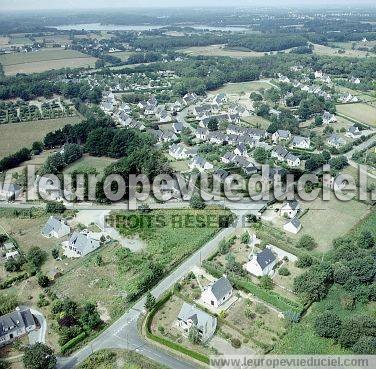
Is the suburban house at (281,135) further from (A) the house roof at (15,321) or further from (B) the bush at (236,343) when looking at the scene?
(A) the house roof at (15,321)

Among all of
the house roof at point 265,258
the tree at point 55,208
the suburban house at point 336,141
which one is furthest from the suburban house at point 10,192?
the suburban house at point 336,141

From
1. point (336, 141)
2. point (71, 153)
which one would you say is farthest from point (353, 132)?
point (71, 153)

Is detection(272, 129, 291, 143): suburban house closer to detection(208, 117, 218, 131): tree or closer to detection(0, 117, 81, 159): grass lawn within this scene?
detection(208, 117, 218, 131): tree

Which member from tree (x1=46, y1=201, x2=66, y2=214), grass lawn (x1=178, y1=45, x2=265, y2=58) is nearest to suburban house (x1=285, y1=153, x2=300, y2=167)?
tree (x1=46, y1=201, x2=66, y2=214)

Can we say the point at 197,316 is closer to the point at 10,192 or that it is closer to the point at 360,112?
the point at 10,192

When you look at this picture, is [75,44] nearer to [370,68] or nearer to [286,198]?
[370,68]

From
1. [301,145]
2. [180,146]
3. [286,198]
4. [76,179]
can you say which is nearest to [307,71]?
[301,145]
